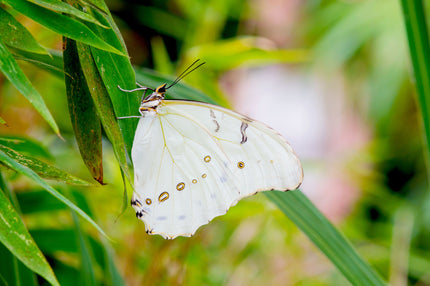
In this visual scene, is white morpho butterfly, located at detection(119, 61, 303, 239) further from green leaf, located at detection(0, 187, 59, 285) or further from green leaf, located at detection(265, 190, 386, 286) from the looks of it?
green leaf, located at detection(0, 187, 59, 285)

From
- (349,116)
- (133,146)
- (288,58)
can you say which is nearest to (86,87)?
(133,146)

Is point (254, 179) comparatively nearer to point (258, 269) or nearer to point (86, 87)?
point (86, 87)

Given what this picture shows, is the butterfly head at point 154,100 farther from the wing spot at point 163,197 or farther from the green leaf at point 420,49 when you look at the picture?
the green leaf at point 420,49

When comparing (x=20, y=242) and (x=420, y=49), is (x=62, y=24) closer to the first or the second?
(x=20, y=242)

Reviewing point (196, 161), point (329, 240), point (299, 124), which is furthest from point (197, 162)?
point (299, 124)

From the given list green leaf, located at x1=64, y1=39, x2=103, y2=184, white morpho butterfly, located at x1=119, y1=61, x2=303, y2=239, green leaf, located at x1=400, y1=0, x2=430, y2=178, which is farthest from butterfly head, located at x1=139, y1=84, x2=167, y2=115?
green leaf, located at x1=400, y1=0, x2=430, y2=178

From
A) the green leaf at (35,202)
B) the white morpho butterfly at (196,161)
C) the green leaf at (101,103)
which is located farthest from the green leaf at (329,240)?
the green leaf at (35,202)

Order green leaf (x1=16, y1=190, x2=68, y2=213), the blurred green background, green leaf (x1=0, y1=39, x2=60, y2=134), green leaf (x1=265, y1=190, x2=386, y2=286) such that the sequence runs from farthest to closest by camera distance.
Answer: the blurred green background < green leaf (x1=16, y1=190, x2=68, y2=213) < green leaf (x1=265, y1=190, x2=386, y2=286) < green leaf (x1=0, y1=39, x2=60, y2=134)
